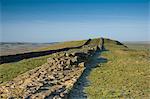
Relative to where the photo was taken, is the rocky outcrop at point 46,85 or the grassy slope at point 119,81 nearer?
the rocky outcrop at point 46,85

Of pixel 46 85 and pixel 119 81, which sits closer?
pixel 46 85

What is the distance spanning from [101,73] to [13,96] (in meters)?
8.57

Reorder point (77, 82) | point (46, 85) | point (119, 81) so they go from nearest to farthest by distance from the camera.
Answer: point (46, 85) < point (77, 82) < point (119, 81)

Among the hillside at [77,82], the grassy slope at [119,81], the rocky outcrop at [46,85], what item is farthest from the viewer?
the grassy slope at [119,81]

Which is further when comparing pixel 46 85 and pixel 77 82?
pixel 77 82

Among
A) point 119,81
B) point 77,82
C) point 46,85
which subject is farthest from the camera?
point 119,81

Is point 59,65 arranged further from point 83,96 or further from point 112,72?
point 83,96

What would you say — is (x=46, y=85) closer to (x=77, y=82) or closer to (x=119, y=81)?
(x=77, y=82)

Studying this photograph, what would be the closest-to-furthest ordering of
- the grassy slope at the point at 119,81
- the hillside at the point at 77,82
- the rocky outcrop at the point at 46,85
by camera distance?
the rocky outcrop at the point at 46,85, the hillside at the point at 77,82, the grassy slope at the point at 119,81

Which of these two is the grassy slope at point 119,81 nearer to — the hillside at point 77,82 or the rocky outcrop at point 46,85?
the hillside at point 77,82

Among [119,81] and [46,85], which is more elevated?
[46,85]

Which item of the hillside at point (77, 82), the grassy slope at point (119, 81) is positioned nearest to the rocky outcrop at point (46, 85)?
the hillside at point (77, 82)

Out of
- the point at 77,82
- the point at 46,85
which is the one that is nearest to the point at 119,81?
the point at 77,82

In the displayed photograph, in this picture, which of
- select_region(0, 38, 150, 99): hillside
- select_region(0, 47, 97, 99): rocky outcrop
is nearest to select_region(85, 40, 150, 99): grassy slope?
select_region(0, 38, 150, 99): hillside
